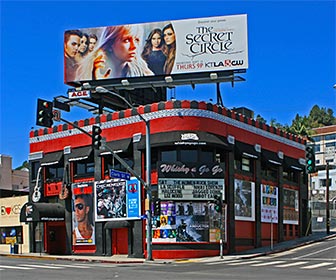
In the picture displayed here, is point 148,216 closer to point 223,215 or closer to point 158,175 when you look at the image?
point 158,175

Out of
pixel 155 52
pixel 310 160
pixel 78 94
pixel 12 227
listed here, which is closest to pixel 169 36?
pixel 155 52

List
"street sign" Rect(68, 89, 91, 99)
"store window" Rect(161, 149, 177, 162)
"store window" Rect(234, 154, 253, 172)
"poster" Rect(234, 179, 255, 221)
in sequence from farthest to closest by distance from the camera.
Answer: "street sign" Rect(68, 89, 91, 99), "store window" Rect(234, 154, 253, 172), "poster" Rect(234, 179, 255, 221), "store window" Rect(161, 149, 177, 162)

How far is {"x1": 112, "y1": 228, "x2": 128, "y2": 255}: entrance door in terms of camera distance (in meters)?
42.2

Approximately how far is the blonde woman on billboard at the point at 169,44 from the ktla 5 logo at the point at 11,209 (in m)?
18.4

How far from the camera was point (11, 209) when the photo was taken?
53031 mm

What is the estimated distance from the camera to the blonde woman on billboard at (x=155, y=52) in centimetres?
4762

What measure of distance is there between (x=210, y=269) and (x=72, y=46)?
95.9ft

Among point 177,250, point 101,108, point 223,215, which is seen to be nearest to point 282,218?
point 223,215

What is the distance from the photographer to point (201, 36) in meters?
46.8

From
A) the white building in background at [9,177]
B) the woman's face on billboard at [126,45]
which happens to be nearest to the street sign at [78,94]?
the woman's face on billboard at [126,45]

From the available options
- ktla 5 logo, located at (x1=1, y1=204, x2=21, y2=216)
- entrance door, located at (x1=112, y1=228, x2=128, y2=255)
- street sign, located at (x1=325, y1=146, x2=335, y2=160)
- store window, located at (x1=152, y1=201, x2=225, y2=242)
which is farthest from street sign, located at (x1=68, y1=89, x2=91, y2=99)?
street sign, located at (x1=325, y1=146, x2=335, y2=160)

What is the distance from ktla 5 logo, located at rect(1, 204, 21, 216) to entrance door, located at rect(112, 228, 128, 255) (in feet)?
43.3

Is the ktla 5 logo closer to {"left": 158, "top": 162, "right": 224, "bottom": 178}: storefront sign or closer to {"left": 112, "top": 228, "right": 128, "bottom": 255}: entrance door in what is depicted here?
{"left": 112, "top": 228, "right": 128, "bottom": 255}: entrance door

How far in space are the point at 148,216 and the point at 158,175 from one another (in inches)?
146
